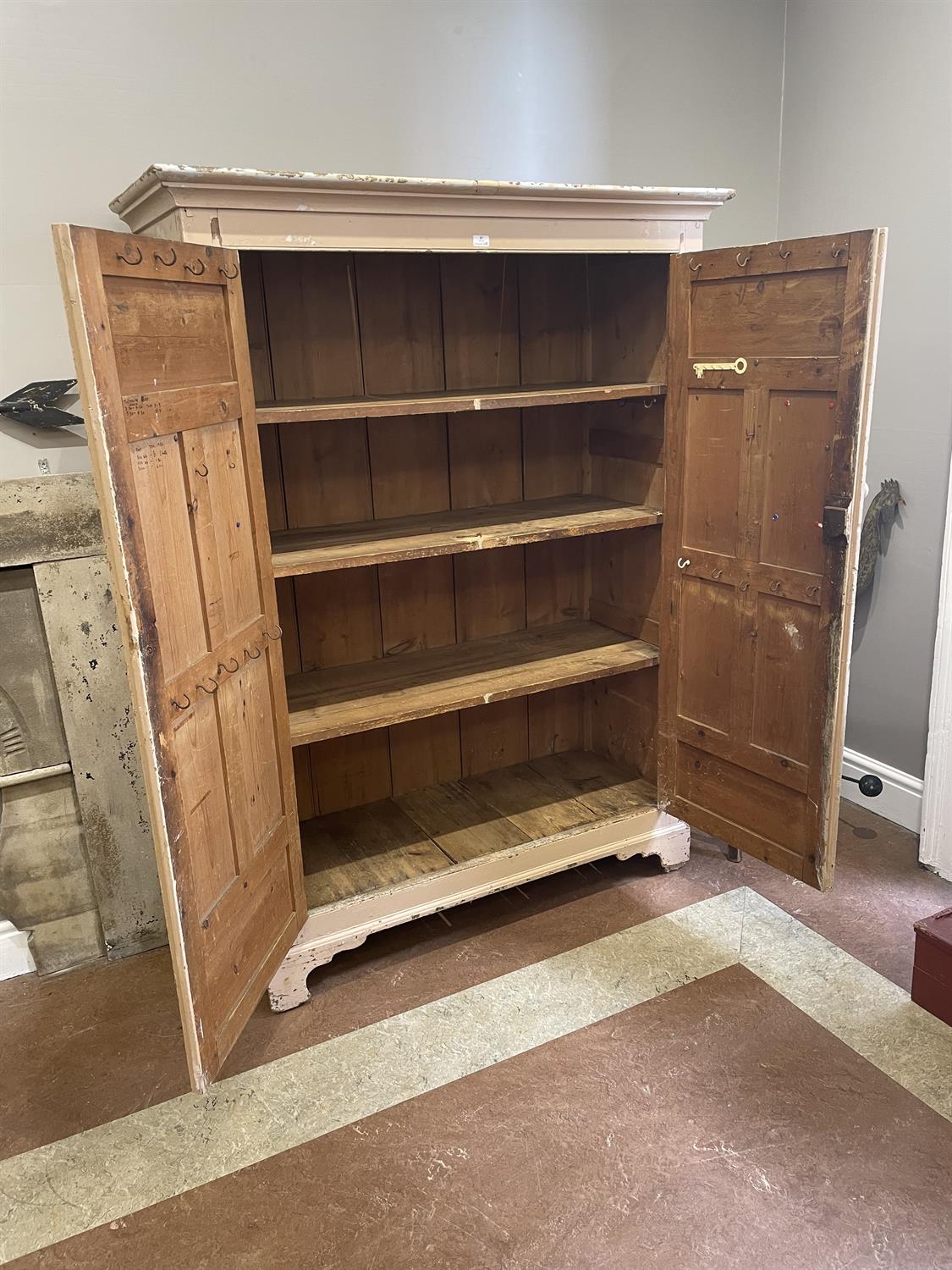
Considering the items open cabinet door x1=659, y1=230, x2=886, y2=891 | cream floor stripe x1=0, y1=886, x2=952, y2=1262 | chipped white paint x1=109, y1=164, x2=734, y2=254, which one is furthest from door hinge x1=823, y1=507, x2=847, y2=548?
cream floor stripe x1=0, y1=886, x2=952, y2=1262

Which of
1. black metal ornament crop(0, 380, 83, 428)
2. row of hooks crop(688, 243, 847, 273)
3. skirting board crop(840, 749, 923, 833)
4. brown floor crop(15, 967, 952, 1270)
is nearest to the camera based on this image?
brown floor crop(15, 967, 952, 1270)

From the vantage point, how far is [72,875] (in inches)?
94.5

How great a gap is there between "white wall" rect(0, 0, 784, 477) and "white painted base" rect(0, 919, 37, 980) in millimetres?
1171

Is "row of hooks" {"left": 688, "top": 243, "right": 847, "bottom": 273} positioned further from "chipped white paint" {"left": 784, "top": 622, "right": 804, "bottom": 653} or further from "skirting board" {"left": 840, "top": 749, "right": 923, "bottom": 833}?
"skirting board" {"left": 840, "top": 749, "right": 923, "bottom": 833}

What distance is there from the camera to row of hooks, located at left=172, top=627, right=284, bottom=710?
5.37ft

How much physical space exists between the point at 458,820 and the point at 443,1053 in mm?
736

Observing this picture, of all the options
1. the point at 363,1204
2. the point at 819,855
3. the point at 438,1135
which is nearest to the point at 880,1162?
the point at 819,855

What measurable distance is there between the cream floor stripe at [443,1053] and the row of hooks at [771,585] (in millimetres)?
933

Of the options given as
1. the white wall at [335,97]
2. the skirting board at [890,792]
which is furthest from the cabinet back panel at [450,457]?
the skirting board at [890,792]

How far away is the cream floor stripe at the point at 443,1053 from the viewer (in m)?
1.79

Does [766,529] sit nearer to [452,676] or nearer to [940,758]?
[452,676]

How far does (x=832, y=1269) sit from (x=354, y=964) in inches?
49.9

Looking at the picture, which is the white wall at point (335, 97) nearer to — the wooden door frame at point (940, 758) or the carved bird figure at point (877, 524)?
the carved bird figure at point (877, 524)

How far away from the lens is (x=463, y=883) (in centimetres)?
243
